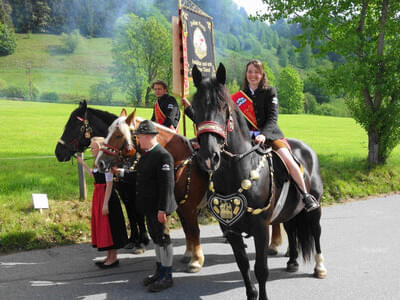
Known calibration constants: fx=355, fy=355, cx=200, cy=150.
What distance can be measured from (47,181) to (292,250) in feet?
18.1

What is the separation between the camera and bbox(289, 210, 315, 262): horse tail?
4.66 meters

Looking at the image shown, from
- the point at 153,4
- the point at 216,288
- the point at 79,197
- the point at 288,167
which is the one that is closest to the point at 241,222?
the point at 288,167

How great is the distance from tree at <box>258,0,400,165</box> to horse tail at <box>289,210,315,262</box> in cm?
686

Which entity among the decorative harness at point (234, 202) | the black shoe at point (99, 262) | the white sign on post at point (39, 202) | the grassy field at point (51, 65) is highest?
the grassy field at point (51, 65)

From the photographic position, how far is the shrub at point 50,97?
65.1ft

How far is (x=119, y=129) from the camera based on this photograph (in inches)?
175

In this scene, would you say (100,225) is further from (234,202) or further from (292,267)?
(292,267)

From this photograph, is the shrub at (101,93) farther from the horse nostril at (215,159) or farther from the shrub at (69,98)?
the horse nostril at (215,159)

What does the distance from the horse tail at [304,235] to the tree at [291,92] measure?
67084 mm

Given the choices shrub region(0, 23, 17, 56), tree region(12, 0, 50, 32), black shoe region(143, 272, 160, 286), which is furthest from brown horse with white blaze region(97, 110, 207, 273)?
tree region(12, 0, 50, 32)

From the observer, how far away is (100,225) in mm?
4715

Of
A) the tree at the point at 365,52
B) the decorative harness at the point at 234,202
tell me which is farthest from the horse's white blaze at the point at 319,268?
the tree at the point at 365,52

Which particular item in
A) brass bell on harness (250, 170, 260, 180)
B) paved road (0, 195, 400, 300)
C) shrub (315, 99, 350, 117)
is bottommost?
paved road (0, 195, 400, 300)

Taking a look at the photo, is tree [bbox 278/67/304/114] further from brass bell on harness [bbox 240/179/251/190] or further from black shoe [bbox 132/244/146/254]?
brass bell on harness [bbox 240/179/251/190]
